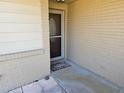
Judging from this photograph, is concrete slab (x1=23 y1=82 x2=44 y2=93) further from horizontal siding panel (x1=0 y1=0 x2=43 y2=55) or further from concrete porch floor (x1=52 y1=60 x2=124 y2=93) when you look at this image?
horizontal siding panel (x1=0 y1=0 x2=43 y2=55)

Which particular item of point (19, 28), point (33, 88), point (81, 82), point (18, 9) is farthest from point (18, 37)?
point (81, 82)

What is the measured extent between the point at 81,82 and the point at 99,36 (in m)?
1.32

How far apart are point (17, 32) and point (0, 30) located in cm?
35

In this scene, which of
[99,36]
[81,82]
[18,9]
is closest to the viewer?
[18,9]

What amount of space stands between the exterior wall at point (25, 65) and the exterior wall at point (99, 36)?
1269 mm

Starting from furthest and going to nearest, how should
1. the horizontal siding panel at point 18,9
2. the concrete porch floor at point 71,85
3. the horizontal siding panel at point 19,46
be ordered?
the concrete porch floor at point 71,85 → the horizontal siding panel at point 19,46 → the horizontal siding panel at point 18,9

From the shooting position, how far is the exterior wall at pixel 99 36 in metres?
2.54

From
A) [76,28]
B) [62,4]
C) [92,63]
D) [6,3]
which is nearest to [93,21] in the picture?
[76,28]

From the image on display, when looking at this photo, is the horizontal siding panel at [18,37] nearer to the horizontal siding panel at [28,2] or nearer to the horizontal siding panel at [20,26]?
the horizontal siding panel at [20,26]

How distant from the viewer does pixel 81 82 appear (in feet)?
9.49

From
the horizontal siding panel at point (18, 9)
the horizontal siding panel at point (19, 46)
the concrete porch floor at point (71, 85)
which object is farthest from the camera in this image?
the concrete porch floor at point (71, 85)

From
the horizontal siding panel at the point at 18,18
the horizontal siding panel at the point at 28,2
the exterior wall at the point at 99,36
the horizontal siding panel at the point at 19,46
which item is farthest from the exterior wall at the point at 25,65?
the exterior wall at the point at 99,36

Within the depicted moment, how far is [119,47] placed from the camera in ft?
8.32

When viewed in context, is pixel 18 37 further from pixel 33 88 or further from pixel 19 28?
pixel 33 88
